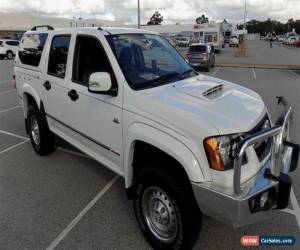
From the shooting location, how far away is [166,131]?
8.70 ft

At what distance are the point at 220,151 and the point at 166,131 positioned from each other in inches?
19.5

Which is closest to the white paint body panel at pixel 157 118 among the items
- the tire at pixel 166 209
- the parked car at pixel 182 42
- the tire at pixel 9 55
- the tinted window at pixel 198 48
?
the tire at pixel 166 209

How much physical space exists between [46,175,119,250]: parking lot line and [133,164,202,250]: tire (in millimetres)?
817

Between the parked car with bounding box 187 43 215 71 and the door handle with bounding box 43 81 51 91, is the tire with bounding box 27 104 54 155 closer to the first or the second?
the door handle with bounding box 43 81 51 91

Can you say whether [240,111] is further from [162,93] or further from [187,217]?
[187,217]

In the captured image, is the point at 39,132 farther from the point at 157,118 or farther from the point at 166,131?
the point at 166,131

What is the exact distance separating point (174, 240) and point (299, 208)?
1.85 metres

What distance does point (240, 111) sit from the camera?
2.80 m

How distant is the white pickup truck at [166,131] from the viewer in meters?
2.40

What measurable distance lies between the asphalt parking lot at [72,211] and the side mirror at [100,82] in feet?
4.94

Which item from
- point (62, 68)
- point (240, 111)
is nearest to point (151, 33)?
point (62, 68)

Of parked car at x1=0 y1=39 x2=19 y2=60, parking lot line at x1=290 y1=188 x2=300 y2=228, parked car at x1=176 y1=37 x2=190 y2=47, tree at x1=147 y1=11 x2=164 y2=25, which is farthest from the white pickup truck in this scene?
tree at x1=147 y1=11 x2=164 y2=25

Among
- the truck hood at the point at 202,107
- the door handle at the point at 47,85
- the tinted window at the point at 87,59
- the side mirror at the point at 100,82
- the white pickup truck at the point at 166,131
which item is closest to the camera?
the white pickup truck at the point at 166,131

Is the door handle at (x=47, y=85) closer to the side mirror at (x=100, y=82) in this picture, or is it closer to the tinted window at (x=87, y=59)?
the tinted window at (x=87, y=59)
